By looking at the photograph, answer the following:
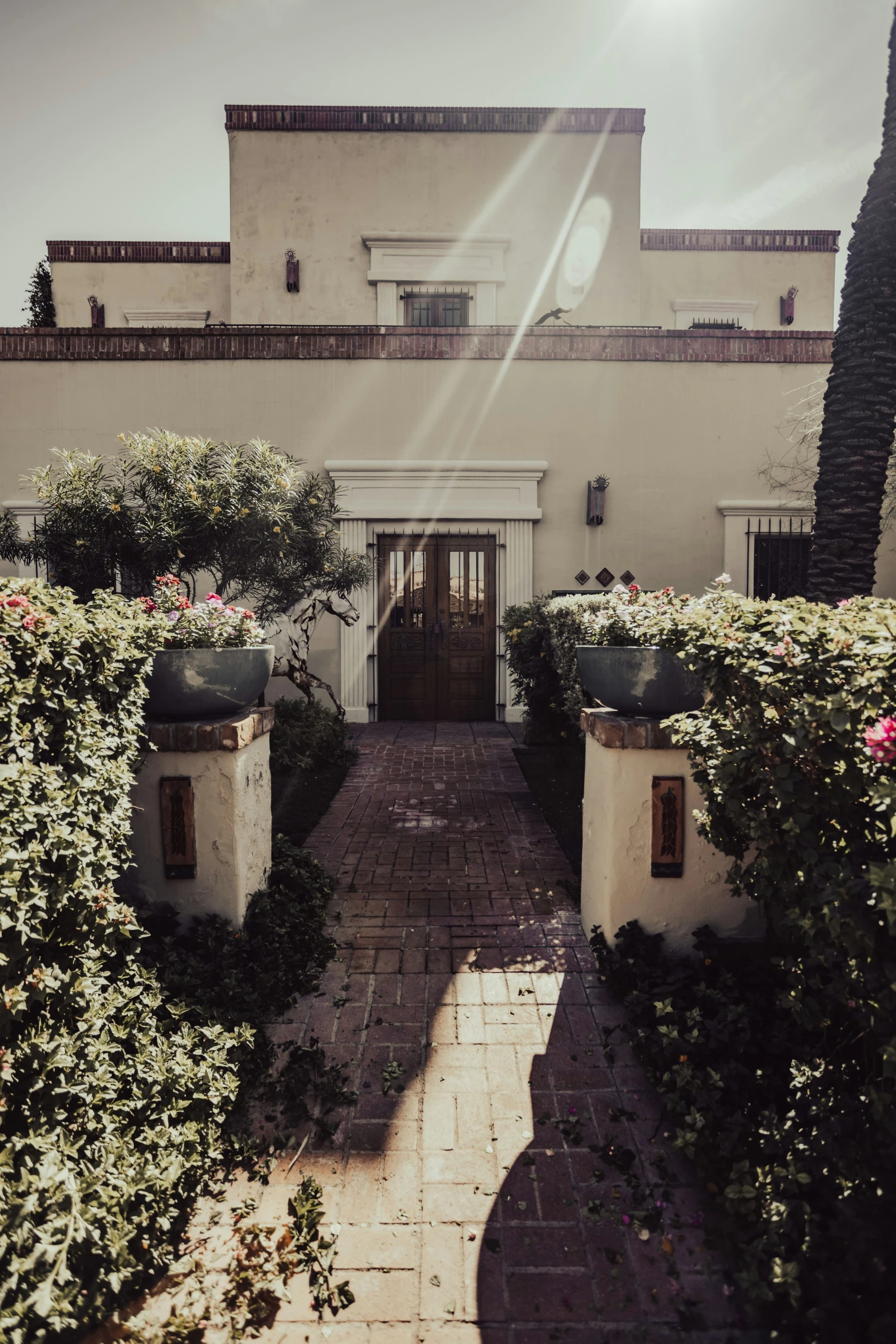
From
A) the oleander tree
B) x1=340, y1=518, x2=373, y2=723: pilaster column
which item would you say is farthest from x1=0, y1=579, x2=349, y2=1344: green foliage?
x1=340, y1=518, x2=373, y2=723: pilaster column

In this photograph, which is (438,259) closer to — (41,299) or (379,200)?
(379,200)

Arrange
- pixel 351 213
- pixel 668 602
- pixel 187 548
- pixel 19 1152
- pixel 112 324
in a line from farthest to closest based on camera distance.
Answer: pixel 112 324
pixel 351 213
pixel 187 548
pixel 668 602
pixel 19 1152

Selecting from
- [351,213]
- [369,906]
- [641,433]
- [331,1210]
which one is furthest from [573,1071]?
[351,213]

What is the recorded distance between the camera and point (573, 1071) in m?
2.62

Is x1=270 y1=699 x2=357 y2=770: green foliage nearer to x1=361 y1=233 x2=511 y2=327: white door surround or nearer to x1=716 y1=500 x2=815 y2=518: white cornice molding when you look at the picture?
x1=716 y1=500 x2=815 y2=518: white cornice molding

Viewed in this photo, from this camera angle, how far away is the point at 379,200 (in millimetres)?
12758

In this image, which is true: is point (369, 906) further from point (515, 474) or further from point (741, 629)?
point (515, 474)

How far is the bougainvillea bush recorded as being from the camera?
5.18 ft

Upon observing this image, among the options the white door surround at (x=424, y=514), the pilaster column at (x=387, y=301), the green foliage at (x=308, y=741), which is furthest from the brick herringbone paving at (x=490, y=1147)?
the pilaster column at (x=387, y=301)

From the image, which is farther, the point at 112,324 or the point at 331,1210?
the point at 112,324

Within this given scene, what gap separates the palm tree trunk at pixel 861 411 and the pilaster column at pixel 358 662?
Answer: 5.58 m

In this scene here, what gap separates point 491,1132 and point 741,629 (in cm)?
190

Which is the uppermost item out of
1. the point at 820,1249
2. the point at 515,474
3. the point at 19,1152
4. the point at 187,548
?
the point at 515,474

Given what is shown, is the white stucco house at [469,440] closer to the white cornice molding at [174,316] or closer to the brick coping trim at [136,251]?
the white cornice molding at [174,316]
